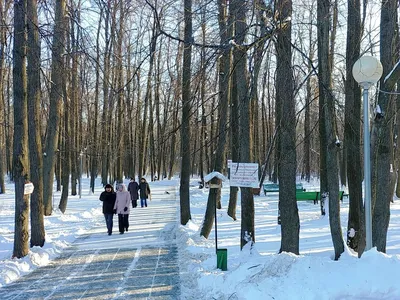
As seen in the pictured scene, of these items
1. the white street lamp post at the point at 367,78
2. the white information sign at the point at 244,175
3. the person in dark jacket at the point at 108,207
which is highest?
the white street lamp post at the point at 367,78

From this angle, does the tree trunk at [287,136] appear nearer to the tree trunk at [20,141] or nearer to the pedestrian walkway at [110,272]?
the pedestrian walkway at [110,272]

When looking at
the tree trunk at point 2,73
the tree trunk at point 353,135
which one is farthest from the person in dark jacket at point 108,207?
the tree trunk at point 353,135

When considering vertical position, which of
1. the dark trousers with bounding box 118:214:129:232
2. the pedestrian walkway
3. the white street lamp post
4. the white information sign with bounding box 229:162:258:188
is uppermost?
the white street lamp post

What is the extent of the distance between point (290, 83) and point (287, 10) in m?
1.29

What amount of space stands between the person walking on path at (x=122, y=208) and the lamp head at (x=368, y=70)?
911cm

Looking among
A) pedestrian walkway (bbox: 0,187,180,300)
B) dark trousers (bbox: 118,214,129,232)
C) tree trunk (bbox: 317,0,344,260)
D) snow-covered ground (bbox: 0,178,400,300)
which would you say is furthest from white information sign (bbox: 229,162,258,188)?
dark trousers (bbox: 118,214,129,232)

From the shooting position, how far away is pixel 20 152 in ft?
31.4

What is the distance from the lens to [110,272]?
8.64 m

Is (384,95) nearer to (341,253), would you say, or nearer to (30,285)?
(341,253)

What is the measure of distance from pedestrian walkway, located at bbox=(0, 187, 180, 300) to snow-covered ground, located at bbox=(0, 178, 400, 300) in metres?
0.33

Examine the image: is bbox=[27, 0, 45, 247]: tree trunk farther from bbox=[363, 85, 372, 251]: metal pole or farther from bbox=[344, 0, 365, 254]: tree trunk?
bbox=[363, 85, 372, 251]: metal pole

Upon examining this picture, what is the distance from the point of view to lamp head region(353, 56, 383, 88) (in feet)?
21.4

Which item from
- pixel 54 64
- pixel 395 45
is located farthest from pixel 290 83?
pixel 54 64

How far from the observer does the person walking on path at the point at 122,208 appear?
1373cm
